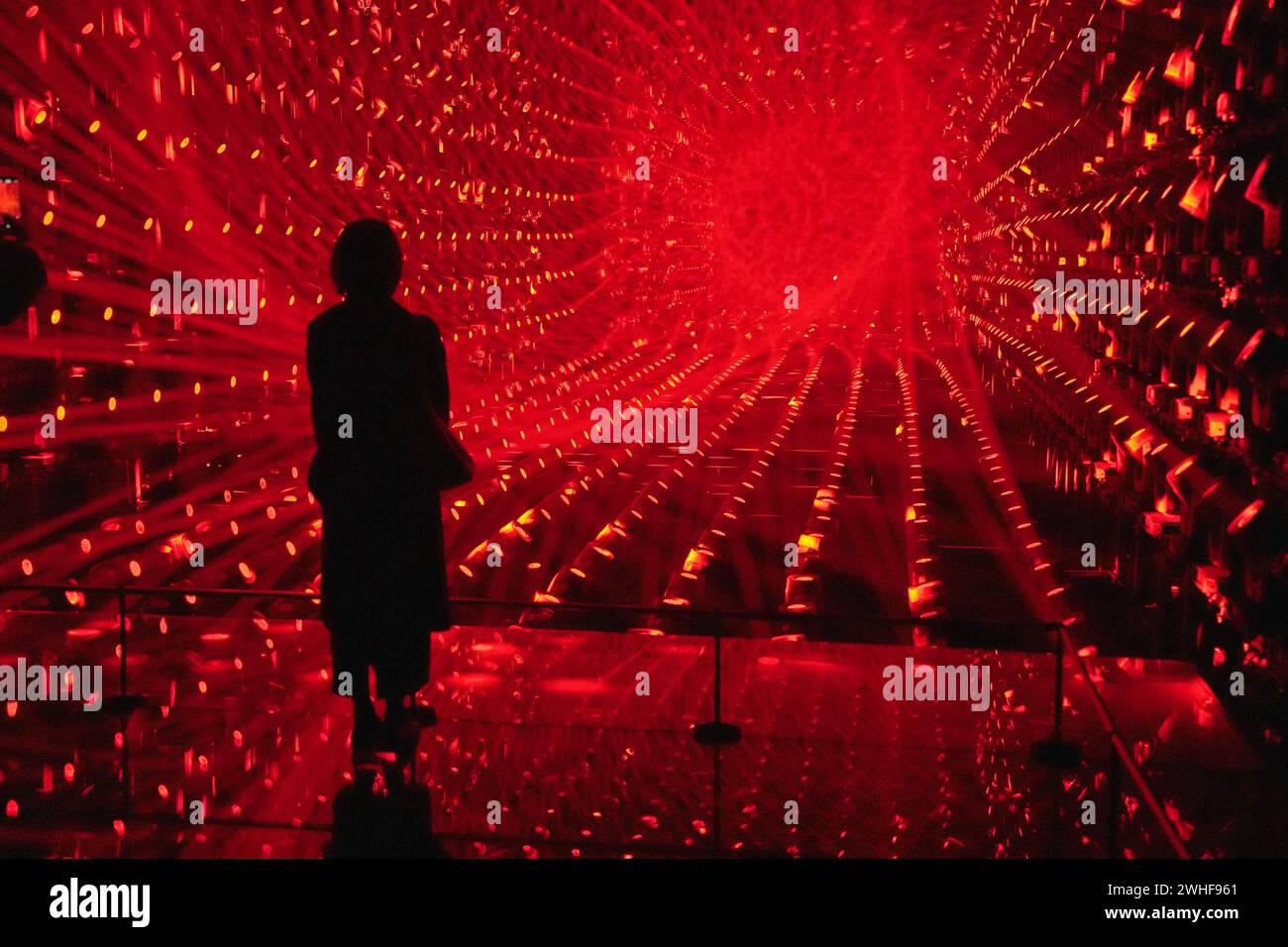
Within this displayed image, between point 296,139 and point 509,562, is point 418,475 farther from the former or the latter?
point 296,139

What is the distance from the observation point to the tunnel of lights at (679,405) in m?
3.50

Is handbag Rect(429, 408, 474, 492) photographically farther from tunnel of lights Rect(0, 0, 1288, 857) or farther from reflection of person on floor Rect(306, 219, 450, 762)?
tunnel of lights Rect(0, 0, 1288, 857)

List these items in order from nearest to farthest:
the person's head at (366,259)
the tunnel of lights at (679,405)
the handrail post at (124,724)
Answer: the person's head at (366,259) < the handrail post at (124,724) < the tunnel of lights at (679,405)

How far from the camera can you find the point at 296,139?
13.3m

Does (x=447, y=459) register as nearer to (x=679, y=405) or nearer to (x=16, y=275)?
(x=16, y=275)

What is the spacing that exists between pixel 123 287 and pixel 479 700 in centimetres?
1169

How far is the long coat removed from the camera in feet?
10.1

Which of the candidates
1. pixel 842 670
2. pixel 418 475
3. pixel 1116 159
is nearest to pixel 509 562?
pixel 1116 159

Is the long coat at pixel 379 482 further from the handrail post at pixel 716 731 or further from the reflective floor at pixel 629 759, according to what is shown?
the handrail post at pixel 716 731

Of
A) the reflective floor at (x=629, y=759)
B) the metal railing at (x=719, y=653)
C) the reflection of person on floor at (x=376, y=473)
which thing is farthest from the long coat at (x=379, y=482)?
the metal railing at (x=719, y=653)

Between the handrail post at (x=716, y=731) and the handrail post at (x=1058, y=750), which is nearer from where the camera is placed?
the handrail post at (x=1058, y=750)

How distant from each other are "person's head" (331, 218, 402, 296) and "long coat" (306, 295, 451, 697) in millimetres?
30

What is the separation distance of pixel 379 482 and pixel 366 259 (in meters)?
0.49

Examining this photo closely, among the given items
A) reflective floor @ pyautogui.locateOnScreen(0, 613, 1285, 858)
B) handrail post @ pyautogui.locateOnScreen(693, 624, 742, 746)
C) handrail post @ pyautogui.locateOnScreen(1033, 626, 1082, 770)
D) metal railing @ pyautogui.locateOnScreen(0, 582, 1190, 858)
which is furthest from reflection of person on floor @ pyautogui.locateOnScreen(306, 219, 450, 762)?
handrail post @ pyautogui.locateOnScreen(1033, 626, 1082, 770)
